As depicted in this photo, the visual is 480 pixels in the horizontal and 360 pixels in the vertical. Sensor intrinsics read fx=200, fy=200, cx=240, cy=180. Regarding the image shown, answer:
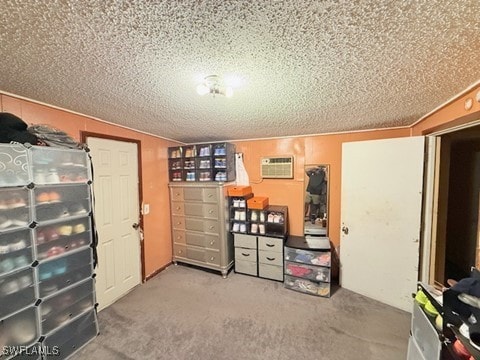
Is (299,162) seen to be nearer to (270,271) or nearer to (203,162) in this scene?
(203,162)

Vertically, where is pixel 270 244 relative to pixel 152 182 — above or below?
below

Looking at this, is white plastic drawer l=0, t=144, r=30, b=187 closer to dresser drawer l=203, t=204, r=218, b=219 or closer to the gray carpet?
the gray carpet

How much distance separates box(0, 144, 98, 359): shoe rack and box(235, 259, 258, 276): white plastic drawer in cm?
175

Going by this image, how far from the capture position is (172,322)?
2.06 m

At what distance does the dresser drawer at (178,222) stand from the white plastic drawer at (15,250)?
74.2 inches

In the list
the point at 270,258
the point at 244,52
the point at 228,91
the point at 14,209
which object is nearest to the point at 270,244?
the point at 270,258

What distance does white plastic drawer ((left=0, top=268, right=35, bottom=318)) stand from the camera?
1.29 metres

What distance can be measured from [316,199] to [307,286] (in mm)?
1166

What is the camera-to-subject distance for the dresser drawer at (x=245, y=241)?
9.61ft

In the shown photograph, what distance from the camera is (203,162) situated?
122 inches

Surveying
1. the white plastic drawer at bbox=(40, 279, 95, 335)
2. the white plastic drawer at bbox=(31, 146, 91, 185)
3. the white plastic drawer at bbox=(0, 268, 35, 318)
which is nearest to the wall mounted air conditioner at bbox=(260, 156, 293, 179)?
the white plastic drawer at bbox=(31, 146, 91, 185)

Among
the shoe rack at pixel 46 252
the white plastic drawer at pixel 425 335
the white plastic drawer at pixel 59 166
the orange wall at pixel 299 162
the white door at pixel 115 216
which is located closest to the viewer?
the white plastic drawer at pixel 425 335

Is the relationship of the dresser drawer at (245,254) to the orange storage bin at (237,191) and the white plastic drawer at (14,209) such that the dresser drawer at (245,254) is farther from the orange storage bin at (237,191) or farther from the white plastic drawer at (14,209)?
the white plastic drawer at (14,209)

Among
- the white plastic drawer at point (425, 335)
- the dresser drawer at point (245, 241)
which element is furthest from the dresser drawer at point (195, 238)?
the white plastic drawer at point (425, 335)
